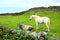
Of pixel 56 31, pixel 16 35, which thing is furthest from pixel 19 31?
pixel 56 31

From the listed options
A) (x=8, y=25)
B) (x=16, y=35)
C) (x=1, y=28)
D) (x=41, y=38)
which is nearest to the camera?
(x=41, y=38)

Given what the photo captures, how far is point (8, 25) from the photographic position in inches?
789

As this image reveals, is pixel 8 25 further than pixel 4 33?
Yes

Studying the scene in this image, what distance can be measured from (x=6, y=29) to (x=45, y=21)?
10.5 ft

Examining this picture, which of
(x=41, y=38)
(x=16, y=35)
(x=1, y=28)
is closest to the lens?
(x=41, y=38)

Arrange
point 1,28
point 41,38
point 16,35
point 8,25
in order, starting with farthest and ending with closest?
point 8,25 < point 1,28 < point 16,35 < point 41,38

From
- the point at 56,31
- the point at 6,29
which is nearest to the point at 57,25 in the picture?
the point at 56,31

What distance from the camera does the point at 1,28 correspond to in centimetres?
1869

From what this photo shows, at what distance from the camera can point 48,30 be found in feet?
59.7

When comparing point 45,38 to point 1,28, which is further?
point 1,28

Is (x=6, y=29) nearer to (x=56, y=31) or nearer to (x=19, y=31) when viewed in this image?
(x=19, y=31)

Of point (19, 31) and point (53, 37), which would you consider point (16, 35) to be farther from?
point (53, 37)

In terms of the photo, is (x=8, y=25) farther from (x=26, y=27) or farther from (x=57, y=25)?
(x=57, y=25)

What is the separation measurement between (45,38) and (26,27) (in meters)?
2.52
